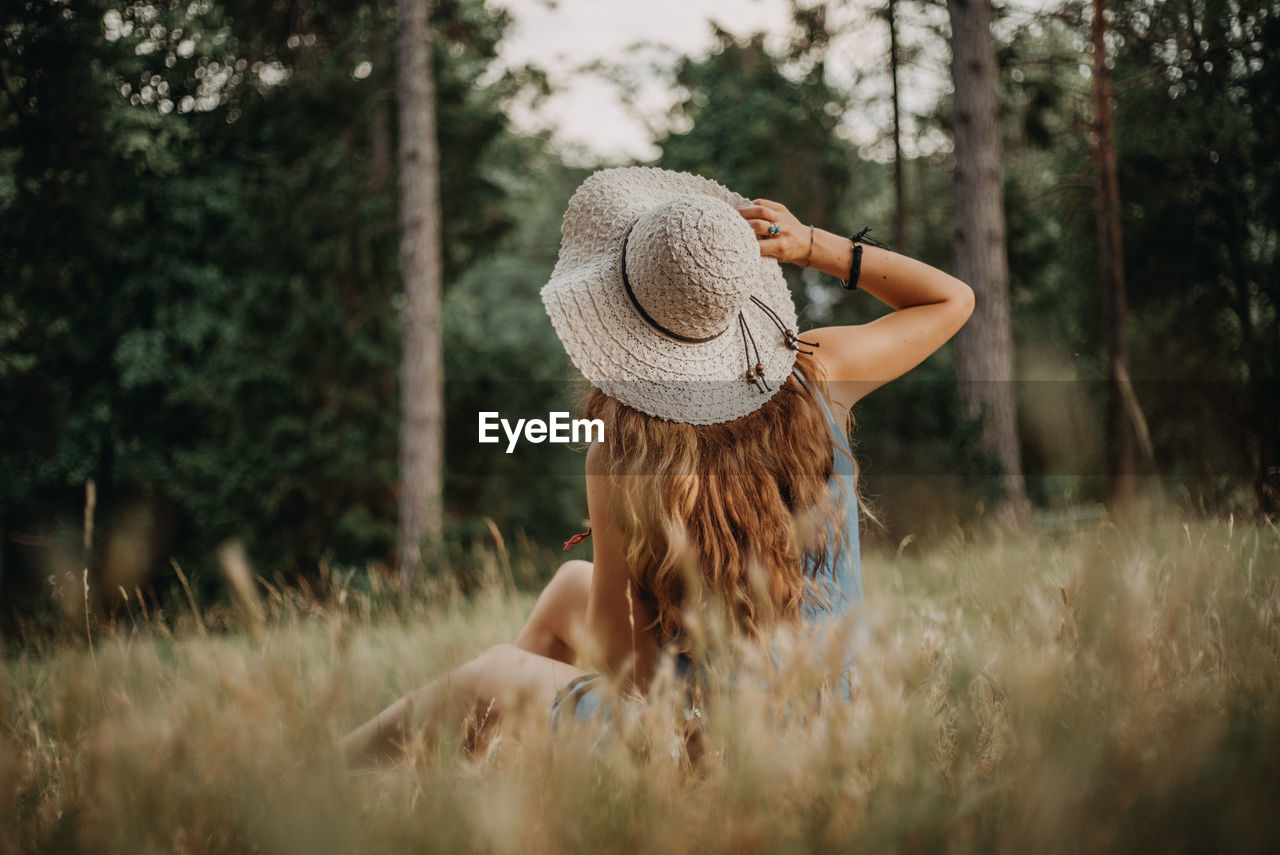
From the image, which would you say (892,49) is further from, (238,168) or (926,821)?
(926,821)

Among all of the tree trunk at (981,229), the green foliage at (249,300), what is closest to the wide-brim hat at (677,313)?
the tree trunk at (981,229)

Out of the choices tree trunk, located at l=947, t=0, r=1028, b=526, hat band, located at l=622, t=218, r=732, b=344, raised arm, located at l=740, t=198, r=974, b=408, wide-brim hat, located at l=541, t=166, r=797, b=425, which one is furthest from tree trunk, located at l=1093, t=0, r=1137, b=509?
hat band, located at l=622, t=218, r=732, b=344

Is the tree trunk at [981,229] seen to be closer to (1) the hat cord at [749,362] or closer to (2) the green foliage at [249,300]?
(1) the hat cord at [749,362]

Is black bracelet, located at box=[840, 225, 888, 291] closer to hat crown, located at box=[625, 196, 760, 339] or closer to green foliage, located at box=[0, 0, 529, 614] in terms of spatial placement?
hat crown, located at box=[625, 196, 760, 339]

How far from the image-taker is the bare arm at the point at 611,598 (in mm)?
1793

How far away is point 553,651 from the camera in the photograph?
2.49 metres

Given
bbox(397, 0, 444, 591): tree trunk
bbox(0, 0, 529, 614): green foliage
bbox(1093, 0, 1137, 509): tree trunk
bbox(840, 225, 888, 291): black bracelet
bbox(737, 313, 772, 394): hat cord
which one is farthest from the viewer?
bbox(0, 0, 529, 614): green foliage

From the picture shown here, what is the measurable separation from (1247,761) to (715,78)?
18.7 meters

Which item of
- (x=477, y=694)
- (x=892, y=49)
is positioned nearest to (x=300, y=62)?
(x=892, y=49)

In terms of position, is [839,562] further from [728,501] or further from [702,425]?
[702,425]

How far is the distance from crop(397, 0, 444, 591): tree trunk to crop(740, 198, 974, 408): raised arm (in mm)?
7637

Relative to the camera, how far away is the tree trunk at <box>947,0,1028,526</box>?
707cm

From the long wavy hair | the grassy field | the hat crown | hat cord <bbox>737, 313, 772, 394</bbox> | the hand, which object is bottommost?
the grassy field

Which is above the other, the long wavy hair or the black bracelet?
the black bracelet
